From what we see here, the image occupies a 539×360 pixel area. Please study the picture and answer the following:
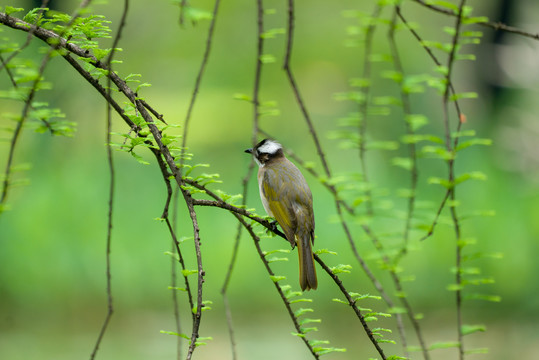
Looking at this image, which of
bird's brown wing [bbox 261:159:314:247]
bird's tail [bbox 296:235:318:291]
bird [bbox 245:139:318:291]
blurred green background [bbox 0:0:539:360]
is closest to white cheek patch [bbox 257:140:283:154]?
bird [bbox 245:139:318:291]

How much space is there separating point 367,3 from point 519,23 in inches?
93.0

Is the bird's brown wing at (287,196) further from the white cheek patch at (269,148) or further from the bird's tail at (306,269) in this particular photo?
the white cheek patch at (269,148)

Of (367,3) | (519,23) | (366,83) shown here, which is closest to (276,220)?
(366,83)

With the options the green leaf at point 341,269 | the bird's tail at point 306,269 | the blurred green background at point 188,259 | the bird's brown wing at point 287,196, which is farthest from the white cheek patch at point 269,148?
the blurred green background at point 188,259

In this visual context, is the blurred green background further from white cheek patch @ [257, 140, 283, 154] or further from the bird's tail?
the bird's tail

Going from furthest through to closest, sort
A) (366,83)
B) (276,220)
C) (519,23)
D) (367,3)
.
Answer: (367,3) → (519,23) → (276,220) → (366,83)

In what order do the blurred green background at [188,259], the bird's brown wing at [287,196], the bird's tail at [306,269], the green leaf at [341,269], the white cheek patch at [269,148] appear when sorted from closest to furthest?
the green leaf at [341,269] → the bird's tail at [306,269] → the bird's brown wing at [287,196] → the white cheek patch at [269,148] → the blurred green background at [188,259]

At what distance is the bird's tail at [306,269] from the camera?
2615 millimetres

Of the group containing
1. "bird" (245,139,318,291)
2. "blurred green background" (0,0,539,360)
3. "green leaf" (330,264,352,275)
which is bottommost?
"blurred green background" (0,0,539,360)

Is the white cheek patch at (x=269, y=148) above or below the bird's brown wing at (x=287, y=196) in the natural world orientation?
above

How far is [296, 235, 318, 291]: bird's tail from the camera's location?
2615 mm

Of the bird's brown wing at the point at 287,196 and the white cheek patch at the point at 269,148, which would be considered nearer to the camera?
the bird's brown wing at the point at 287,196

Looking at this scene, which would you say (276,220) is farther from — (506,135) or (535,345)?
(506,135)

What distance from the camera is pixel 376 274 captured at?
20.0 feet
